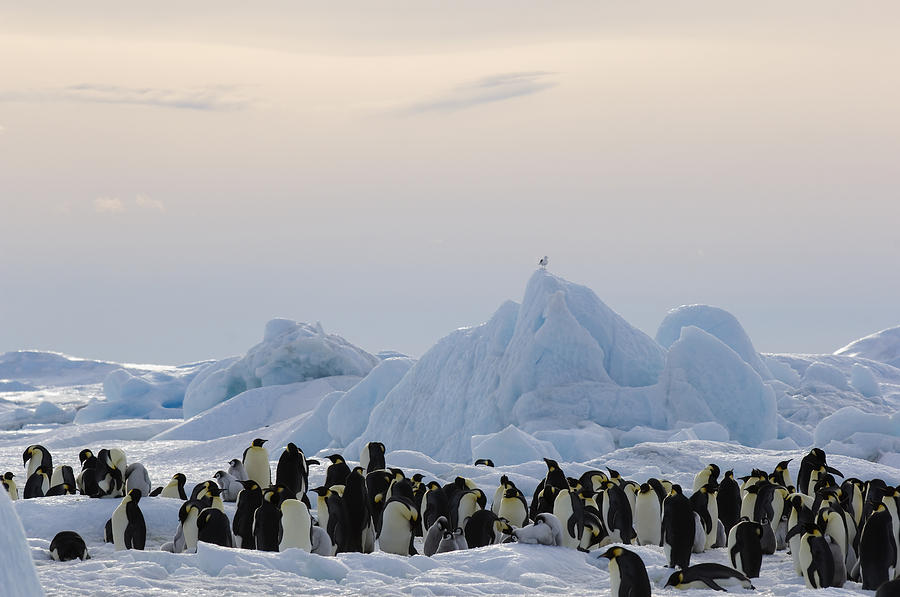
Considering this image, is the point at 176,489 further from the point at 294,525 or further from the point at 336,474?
the point at 294,525

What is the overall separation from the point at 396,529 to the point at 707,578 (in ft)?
11.2

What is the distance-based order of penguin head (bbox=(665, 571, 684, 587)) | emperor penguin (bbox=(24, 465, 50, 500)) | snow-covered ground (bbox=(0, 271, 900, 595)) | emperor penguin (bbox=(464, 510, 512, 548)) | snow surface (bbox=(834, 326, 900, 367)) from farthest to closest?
snow surface (bbox=(834, 326, 900, 367))
emperor penguin (bbox=(24, 465, 50, 500))
emperor penguin (bbox=(464, 510, 512, 548))
penguin head (bbox=(665, 571, 684, 587))
snow-covered ground (bbox=(0, 271, 900, 595))

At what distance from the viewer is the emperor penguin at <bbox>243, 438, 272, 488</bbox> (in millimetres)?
12578

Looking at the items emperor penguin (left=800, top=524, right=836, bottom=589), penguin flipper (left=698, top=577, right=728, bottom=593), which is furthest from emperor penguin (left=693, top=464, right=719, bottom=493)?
penguin flipper (left=698, top=577, right=728, bottom=593)

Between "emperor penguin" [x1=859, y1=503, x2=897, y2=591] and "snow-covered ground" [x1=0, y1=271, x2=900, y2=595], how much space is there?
0.26m

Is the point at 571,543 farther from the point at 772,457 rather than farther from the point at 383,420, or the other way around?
the point at 383,420

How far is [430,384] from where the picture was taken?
24.5 metres

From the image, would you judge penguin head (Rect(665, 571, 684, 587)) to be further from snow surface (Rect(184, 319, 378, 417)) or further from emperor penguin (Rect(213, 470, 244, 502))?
snow surface (Rect(184, 319, 378, 417))

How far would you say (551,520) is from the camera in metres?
9.46

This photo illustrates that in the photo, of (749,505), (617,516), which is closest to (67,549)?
(617,516)

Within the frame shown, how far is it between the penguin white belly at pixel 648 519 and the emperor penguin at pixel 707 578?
8.85ft

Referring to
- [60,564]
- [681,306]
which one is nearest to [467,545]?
[60,564]

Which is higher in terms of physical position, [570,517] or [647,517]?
[570,517]

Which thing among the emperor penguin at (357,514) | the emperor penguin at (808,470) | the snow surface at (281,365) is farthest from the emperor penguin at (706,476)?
the snow surface at (281,365)
